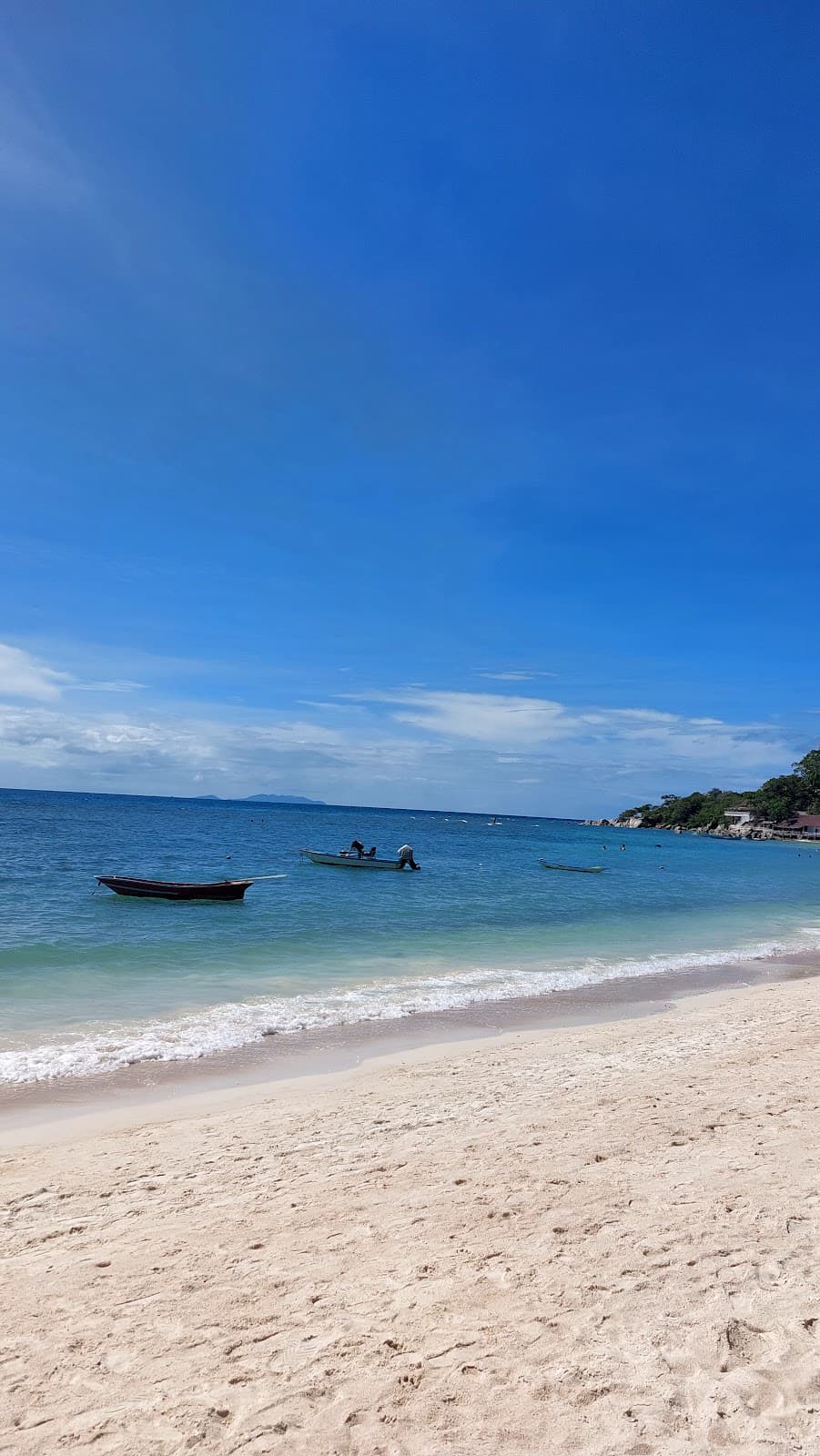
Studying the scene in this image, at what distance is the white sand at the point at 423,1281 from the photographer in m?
3.70

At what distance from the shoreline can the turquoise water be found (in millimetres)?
479

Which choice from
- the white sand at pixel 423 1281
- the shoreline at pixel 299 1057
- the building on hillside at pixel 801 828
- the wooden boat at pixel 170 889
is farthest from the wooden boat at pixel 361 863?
the building on hillside at pixel 801 828

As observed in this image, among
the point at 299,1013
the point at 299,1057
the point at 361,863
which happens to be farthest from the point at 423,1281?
the point at 361,863

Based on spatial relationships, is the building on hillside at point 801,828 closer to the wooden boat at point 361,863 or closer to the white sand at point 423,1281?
the wooden boat at point 361,863

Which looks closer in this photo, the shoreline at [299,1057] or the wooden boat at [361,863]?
the shoreline at [299,1057]

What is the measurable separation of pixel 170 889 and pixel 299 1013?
50.5 ft

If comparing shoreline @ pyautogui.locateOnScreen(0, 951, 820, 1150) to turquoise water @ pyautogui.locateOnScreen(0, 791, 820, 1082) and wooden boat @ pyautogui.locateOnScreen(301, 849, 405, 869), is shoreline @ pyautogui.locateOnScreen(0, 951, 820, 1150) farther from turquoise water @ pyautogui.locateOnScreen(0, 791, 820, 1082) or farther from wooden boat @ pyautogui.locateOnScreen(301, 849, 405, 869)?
wooden boat @ pyautogui.locateOnScreen(301, 849, 405, 869)

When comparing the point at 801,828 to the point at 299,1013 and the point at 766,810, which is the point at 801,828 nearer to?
the point at 766,810

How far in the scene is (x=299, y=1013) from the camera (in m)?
13.0

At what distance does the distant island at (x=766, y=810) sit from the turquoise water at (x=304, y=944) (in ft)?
320

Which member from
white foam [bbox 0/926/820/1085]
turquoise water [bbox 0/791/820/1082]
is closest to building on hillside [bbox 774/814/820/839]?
turquoise water [bbox 0/791/820/1082]

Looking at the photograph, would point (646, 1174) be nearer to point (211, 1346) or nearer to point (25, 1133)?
point (211, 1346)

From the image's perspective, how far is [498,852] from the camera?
65.6 m

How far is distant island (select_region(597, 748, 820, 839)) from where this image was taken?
132750 mm
